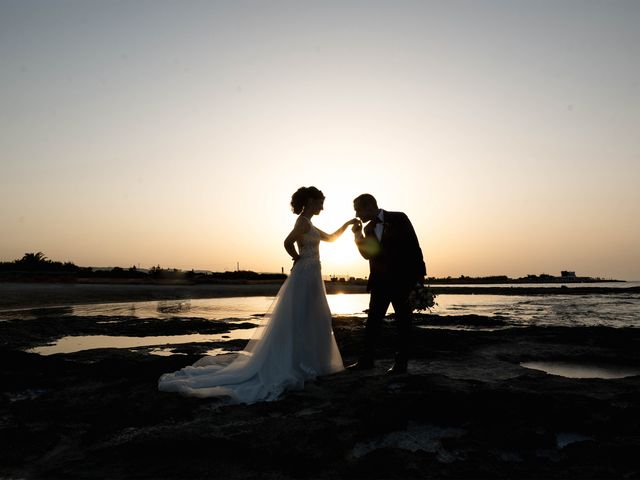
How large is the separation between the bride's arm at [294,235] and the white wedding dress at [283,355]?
109 mm

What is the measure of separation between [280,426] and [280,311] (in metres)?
2.71

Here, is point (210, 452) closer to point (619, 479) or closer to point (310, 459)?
point (310, 459)

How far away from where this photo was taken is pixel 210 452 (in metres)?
4.09

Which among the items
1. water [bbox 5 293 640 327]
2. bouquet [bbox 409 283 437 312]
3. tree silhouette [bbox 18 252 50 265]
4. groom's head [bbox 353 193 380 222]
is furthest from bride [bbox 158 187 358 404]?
tree silhouette [bbox 18 252 50 265]

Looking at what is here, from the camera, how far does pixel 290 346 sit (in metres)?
6.99

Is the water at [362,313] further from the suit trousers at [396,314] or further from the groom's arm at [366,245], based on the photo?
the groom's arm at [366,245]

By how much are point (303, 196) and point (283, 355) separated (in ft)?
9.05

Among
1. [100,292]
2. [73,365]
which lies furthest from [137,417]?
[100,292]

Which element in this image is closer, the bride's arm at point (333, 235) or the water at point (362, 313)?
the bride's arm at point (333, 235)

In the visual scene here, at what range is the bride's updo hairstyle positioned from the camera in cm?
766

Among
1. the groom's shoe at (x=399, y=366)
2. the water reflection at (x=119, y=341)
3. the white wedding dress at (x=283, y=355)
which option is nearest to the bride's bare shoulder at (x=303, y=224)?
the white wedding dress at (x=283, y=355)

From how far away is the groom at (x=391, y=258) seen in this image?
7137mm

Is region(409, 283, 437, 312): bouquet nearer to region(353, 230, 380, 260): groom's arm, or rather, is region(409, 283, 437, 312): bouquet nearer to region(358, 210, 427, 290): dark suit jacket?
region(358, 210, 427, 290): dark suit jacket

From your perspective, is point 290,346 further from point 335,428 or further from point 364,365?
point 335,428
